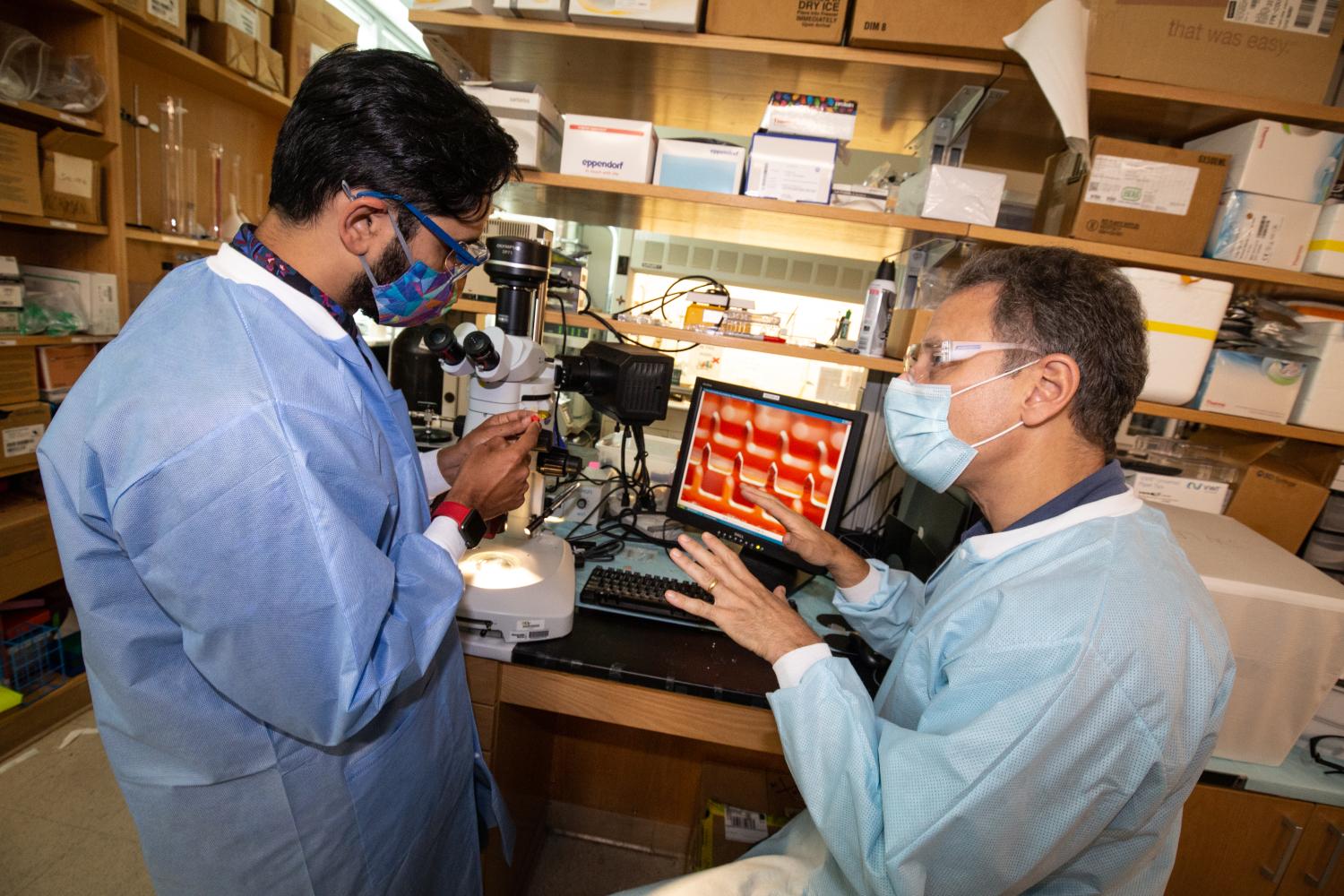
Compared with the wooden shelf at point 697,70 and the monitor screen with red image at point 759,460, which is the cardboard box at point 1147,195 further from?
the monitor screen with red image at point 759,460

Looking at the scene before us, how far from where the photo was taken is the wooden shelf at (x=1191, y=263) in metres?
1.27

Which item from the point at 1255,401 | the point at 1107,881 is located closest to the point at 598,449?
the point at 1107,881

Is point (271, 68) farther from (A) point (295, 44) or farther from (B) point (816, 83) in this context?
(B) point (816, 83)

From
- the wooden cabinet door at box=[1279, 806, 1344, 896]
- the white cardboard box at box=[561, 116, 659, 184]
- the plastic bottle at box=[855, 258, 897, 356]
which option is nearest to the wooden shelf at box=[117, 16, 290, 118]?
the white cardboard box at box=[561, 116, 659, 184]

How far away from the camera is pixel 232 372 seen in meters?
0.62

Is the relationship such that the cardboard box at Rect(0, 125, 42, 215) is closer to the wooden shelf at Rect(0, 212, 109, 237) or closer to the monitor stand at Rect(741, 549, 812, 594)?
the wooden shelf at Rect(0, 212, 109, 237)

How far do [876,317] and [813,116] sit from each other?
49cm

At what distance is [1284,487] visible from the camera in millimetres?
1394

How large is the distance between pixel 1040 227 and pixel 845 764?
4.75 ft

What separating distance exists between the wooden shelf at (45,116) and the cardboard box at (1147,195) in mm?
2618

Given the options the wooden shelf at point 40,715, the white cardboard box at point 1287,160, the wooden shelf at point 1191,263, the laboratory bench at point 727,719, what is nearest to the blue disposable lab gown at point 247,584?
the laboratory bench at point 727,719

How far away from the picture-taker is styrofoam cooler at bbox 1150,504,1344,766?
1.04 metres

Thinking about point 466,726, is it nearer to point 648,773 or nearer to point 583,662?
point 583,662

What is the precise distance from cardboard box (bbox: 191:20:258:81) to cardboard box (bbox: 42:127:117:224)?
555 mm
